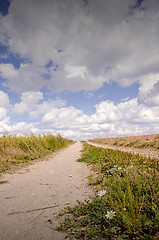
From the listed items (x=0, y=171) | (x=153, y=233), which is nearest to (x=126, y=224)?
(x=153, y=233)

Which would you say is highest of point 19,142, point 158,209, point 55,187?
point 19,142

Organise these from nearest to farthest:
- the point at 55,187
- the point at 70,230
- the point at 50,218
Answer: the point at 70,230, the point at 50,218, the point at 55,187

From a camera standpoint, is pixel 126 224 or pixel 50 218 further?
pixel 50 218

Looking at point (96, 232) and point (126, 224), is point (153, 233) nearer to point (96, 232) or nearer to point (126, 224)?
point (126, 224)

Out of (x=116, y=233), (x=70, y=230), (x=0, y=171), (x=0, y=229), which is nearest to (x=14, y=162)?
(x=0, y=171)

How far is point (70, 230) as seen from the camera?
6.28 ft

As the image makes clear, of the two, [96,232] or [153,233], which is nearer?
[153,233]

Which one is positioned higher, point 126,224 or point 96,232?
point 126,224

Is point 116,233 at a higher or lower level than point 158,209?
lower

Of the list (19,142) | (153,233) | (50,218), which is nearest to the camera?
(153,233)

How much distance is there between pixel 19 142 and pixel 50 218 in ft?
28.0

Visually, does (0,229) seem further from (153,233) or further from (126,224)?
(153,233)

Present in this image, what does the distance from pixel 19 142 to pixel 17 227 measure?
28.0 ft

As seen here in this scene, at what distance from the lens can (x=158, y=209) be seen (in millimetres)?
1952
